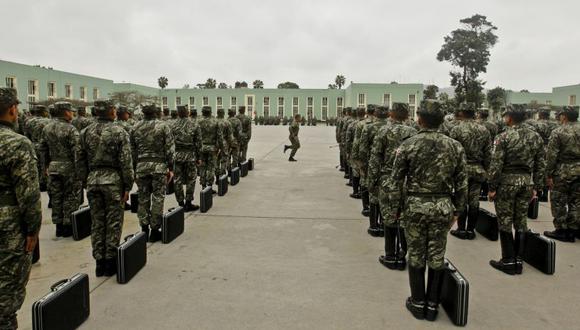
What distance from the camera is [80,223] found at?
607 cm

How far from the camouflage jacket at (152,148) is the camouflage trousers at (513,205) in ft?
14.7

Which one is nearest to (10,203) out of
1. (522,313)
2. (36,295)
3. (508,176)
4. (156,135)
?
(36,295)

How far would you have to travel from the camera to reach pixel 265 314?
3.84 meters

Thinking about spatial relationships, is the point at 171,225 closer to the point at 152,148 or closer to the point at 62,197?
the point at 152,148

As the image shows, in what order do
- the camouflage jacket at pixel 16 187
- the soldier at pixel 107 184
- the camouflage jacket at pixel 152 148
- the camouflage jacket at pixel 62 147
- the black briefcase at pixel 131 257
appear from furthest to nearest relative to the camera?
the camouflage jacket at pixel 62 147
the camouflage jacket at pixel 152 148
the soldier at pixel 107 184
the black briefcase at pixel 131 257
the camouflage jacket at pixel 16 187

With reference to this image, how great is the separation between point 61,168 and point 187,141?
2.31 meters

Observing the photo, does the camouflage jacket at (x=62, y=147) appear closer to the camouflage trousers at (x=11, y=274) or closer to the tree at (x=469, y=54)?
the camouflage trousers at (x=11, y=274)

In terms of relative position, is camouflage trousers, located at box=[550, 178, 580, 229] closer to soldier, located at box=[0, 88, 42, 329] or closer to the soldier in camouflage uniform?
the soldier in camouflage uniform

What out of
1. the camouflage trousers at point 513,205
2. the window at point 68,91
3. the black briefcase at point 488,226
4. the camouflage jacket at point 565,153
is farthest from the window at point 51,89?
the camouflage trousers at point 513,205

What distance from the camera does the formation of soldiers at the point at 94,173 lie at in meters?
2.97

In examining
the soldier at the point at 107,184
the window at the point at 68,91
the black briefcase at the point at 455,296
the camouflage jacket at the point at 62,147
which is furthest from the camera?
the window at the point at 68,91

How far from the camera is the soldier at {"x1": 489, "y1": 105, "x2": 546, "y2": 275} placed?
16.2 feet

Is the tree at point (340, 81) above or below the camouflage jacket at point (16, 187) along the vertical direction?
above

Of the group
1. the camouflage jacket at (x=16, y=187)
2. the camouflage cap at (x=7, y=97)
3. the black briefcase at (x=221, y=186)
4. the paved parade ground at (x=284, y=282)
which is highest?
the camouflage cap at (x=7, y=97)
